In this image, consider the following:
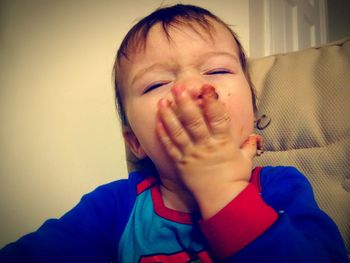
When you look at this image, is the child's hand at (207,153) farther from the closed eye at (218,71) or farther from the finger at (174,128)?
the closed eye at (218,71)

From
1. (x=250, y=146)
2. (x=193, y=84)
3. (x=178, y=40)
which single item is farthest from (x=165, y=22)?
(x=250, y=146)

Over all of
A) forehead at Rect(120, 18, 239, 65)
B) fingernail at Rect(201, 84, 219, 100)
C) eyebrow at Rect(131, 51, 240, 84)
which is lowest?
fingernail at Rect(201, 84, 219, 100)

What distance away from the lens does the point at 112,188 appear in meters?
0.62

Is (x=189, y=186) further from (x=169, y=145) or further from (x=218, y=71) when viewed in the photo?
(x=218, y=71)

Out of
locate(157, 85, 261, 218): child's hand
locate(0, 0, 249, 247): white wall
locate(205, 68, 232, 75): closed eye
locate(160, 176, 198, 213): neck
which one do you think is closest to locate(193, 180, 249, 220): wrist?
locate(157, 85, 261, 218): child's hand

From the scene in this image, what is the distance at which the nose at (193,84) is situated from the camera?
424 mm

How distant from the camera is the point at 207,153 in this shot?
0.40 meters

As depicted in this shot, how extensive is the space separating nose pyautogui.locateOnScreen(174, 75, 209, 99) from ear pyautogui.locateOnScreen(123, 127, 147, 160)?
217 mm

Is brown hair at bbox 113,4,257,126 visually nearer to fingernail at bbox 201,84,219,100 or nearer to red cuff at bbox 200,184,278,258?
fingernail at bbox 201,84,219,100

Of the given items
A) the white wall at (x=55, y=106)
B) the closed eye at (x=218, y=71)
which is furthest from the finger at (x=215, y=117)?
the white wall at (x=55, y=106)

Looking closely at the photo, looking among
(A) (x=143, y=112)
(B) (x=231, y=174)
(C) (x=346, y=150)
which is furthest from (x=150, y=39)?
(C) (x=346, y=150)

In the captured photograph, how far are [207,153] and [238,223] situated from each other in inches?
4.2

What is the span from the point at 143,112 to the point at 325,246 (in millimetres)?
372

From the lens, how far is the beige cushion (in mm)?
546
